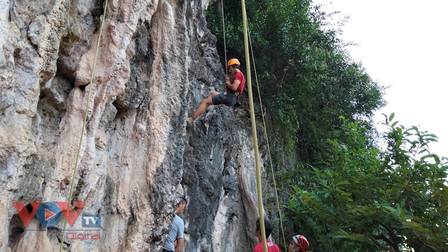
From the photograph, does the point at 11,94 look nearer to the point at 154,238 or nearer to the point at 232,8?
the point at 154,238

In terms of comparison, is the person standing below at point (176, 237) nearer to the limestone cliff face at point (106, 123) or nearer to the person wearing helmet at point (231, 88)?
the limestone cliff face at point (106, 123)

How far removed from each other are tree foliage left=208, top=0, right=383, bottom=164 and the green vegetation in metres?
0.03

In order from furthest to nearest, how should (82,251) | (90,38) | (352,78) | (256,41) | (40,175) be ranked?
(352,78) → (256,41) → (90,38) → (82,251) → (40,175)

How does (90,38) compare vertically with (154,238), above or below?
above

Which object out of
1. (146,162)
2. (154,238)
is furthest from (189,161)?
(154,238)

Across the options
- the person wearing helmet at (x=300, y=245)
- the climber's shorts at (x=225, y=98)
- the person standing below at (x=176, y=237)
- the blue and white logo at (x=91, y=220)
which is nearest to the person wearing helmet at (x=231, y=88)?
the climber's shorts at (x=225, y=98)

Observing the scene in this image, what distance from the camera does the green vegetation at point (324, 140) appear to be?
436 centimetres

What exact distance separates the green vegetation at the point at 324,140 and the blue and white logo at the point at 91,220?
2.85m

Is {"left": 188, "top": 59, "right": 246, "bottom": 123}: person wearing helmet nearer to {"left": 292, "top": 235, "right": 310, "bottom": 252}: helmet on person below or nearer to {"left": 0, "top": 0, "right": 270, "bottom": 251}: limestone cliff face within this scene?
→ {"left": 0, "top": 0, "right": 270, "bottom": 251}: limestone cliff face

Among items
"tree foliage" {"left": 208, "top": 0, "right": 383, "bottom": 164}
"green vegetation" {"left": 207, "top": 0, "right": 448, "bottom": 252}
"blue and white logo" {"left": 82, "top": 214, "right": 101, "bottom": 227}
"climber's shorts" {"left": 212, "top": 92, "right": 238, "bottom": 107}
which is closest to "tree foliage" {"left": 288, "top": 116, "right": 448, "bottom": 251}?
"green vegetation" {"left": 207, "top": 0, "right": 448, "bottom": 252}

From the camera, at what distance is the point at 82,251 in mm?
3492

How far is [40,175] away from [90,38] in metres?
1.66

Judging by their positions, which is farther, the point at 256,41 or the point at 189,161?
the point at 256,41

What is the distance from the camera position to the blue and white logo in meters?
3.60
